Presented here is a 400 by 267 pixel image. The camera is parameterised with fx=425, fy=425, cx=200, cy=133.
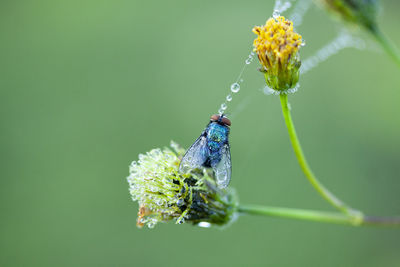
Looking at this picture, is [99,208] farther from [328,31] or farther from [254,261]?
[328,31]

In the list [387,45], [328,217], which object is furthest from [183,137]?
[328,217]

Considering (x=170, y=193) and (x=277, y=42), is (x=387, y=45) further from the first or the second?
(x=170, y=193)

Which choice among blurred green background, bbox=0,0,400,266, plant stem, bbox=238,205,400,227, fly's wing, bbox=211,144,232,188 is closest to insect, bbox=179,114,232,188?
fly's wing, bbox=211,144,232,188

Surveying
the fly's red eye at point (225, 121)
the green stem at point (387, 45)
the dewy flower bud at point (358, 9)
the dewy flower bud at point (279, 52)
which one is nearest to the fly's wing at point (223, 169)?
the fly's red eye at point (225, 121)

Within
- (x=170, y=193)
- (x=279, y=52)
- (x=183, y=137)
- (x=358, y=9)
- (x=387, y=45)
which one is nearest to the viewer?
(x=279, y=52)

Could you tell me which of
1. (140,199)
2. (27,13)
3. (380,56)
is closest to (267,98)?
(380,56)

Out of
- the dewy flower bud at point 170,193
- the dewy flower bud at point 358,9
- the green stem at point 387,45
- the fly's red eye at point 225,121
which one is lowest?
the dewy flower bud at point 170,193

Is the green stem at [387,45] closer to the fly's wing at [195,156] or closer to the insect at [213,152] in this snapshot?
the insect at [213,152]
